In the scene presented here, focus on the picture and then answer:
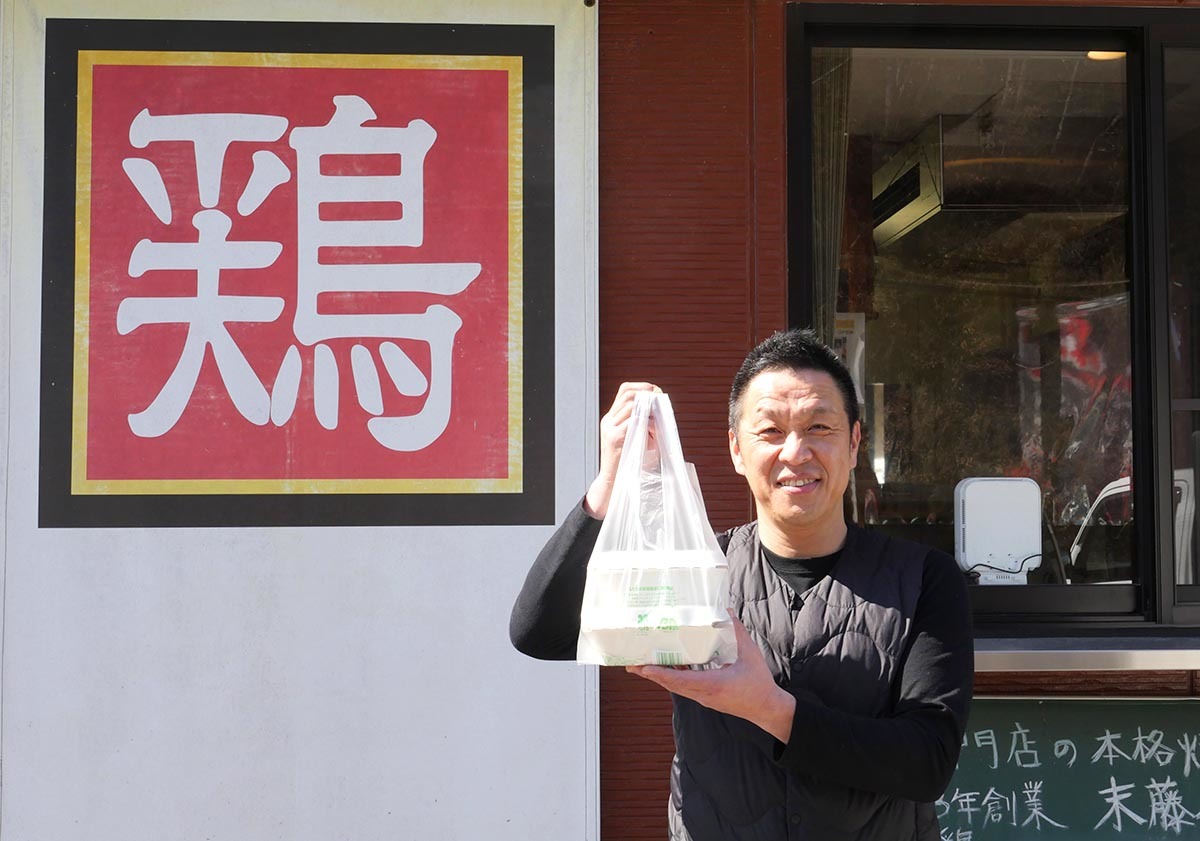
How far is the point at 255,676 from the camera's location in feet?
10.7

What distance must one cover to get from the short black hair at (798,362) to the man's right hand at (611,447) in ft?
Result: 0.56

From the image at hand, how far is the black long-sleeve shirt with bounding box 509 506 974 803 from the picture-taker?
1540 millimetres

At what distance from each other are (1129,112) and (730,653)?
2.82m

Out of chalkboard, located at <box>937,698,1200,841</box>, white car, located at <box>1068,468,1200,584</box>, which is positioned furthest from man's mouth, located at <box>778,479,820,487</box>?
white car, located at <box>1068,468,1200,584</box>

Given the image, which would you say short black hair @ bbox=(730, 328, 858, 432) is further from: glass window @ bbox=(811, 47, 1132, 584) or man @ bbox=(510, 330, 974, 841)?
glass window @ bbox=(811, 47, 1132, 584)

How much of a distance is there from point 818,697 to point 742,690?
0.19 m

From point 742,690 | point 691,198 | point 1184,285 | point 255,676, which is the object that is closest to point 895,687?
point 742,690

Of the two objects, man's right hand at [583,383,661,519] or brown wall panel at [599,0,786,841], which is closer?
man's right hand at [583,383,661,519]

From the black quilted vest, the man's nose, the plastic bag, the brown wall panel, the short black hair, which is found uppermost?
the brown wall panel

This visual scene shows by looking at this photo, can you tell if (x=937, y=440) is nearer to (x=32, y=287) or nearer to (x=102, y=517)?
(x=102, y=517)

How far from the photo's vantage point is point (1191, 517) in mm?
3641

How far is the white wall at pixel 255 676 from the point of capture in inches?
128

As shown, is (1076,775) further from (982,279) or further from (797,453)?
(797,453)

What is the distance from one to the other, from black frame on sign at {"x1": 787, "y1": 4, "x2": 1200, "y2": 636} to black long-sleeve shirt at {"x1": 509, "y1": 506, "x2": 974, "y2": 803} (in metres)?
1.86
